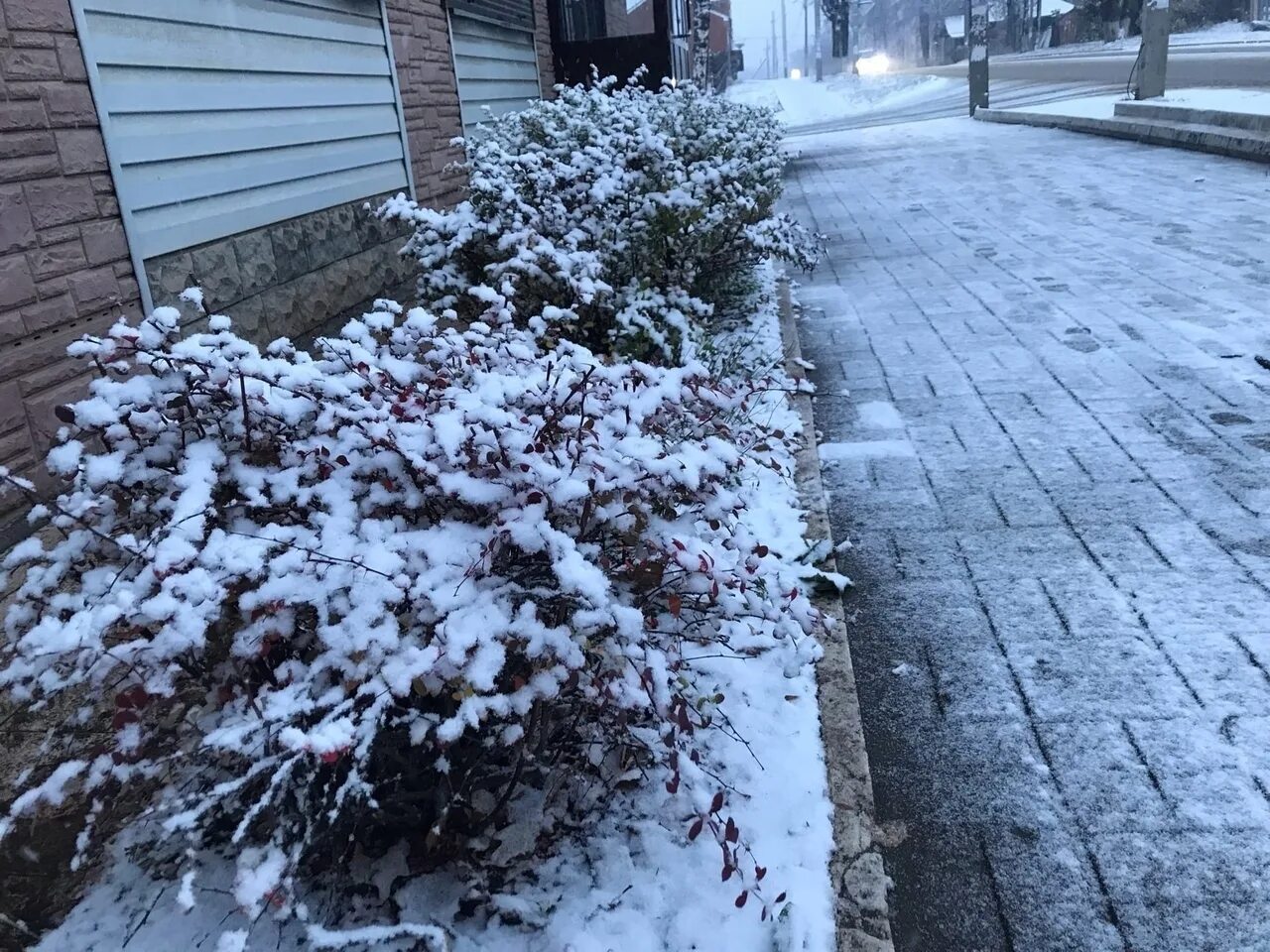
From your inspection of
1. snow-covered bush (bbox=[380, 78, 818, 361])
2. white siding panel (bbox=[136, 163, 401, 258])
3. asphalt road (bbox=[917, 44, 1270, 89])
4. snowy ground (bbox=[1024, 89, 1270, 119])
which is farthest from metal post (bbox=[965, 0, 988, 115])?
white siding panel (bbox=[136, 163, 401, 258])

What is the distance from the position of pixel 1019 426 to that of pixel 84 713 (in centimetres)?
426

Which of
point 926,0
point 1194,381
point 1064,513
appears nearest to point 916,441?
point 1064,513

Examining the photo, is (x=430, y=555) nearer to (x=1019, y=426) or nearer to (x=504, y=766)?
(x=504, y=766)

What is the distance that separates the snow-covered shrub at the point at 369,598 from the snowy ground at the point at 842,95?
3460 centimetres

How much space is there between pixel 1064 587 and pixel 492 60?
8.83m

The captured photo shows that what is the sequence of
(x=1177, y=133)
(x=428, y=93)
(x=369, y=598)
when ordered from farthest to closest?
(x=1177, y=133), (x=428, y=93), (x=369, y=598)

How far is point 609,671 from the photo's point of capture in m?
2.02

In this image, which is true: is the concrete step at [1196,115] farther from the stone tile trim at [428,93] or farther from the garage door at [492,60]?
the stone tile trim at [428,93]

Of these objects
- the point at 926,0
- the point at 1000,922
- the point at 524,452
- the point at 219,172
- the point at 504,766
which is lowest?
the point at 1000,922

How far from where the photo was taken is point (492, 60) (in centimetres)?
1027

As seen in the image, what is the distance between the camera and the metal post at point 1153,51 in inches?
663

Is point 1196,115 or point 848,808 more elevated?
A: point 1196,115

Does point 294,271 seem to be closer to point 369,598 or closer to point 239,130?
point 239,130

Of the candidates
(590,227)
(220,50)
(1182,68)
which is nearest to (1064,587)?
(590,227)
